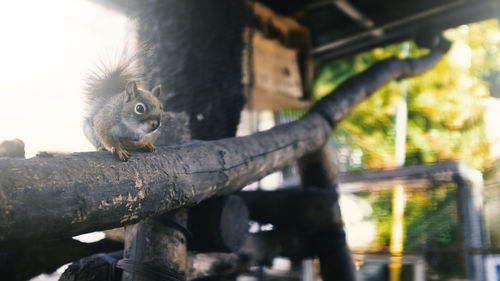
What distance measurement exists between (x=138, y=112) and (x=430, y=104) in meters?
8.03

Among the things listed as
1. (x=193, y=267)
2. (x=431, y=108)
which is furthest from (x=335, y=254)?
(x=431, y=108)

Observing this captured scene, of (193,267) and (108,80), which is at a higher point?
(108,80)

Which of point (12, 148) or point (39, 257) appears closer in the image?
point (12, 148)

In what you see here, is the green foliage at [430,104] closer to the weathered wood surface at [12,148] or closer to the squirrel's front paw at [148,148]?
the squirrel's front paw at [148,148]

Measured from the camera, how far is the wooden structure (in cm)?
104

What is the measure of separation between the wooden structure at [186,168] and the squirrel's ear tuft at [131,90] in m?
0.22

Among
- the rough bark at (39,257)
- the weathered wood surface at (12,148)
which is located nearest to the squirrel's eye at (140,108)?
the weathered wood surface at (12,148)

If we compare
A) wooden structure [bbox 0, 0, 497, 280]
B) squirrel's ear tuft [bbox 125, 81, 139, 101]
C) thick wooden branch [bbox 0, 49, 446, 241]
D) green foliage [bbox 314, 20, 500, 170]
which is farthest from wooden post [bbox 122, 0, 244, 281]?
green foliage [bbox 314, 20, 500, 170]

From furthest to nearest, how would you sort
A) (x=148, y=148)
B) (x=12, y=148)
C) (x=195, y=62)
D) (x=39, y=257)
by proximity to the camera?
(x=195, y=62) < (x=39, y=257) < (x=148, y=148) < (x=12, y=148)

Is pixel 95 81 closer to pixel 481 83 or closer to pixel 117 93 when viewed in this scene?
pixel 117 93

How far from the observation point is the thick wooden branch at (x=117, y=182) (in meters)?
0.98

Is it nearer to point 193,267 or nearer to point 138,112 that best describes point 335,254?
point 193,267

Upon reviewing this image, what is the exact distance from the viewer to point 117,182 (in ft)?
3.87

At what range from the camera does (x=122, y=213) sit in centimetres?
120
